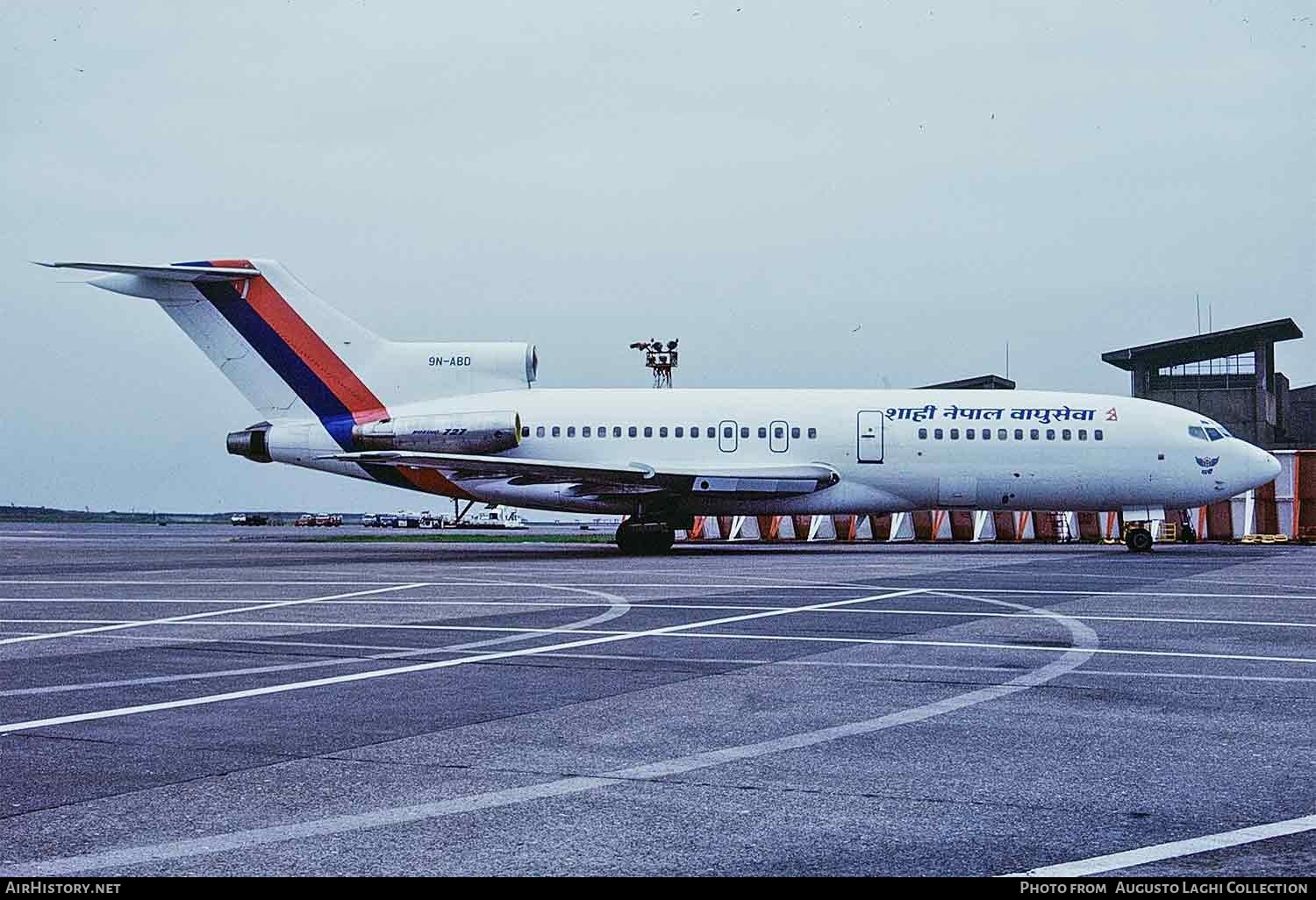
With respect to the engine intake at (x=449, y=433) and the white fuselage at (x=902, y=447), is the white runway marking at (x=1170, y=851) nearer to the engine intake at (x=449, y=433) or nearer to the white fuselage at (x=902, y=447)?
the white fuselage at (x=902, y=447)

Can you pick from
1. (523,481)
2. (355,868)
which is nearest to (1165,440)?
(523,481)

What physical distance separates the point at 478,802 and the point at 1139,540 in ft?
92.3

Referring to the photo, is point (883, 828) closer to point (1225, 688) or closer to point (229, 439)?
point (1225, 688)

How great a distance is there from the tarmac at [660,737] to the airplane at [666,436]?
14.8 metres

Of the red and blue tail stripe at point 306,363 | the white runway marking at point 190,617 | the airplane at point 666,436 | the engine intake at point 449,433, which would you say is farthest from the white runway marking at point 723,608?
the red and blue tail stripe at point 306,363

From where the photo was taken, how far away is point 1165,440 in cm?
3127

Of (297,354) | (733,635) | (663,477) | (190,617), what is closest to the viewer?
(733,635)

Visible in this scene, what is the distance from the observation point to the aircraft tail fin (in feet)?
106

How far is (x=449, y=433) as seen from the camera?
31688mm

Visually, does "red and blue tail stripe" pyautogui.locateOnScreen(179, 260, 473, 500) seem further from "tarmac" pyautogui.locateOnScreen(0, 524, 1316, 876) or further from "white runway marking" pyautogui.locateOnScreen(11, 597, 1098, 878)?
"white runway marking" pyautogui.locateOnScreen(11, 597, 1098, 878)

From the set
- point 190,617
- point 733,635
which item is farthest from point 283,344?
point 733,635

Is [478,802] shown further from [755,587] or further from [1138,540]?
[1138,540]

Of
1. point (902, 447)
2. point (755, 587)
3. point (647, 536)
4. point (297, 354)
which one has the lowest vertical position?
point (755, 587)

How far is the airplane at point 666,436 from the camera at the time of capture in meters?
31.3
